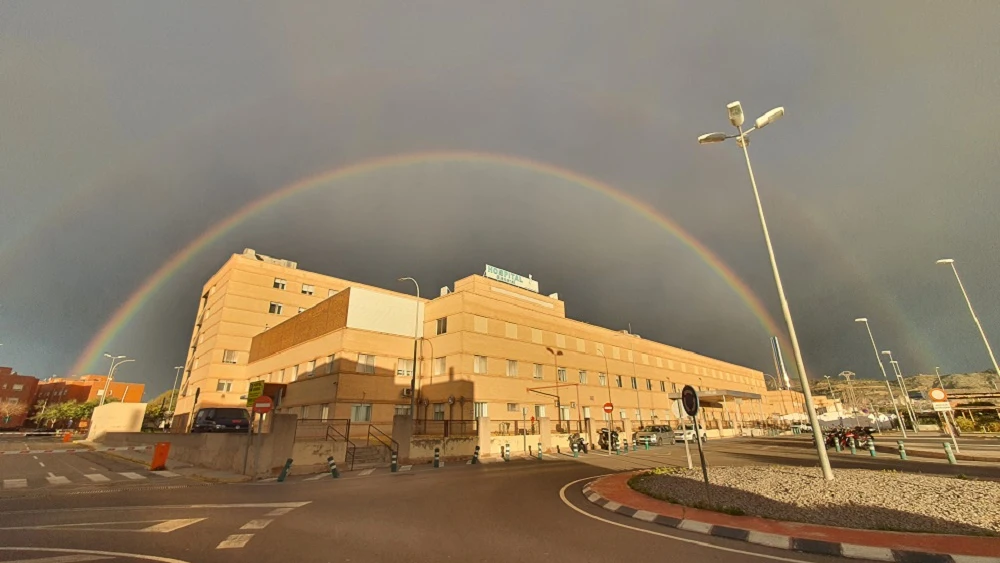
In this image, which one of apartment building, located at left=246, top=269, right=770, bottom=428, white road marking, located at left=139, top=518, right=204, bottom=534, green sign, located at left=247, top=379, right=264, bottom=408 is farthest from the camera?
apartment building, located at left=246, top=269, right=770, bottom=428

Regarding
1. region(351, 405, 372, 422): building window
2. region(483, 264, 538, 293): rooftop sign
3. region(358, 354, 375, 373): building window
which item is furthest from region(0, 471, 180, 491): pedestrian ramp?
region(483, 264, 538, 293): rooftop sign

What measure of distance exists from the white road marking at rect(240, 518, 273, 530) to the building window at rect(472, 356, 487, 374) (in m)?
29.5

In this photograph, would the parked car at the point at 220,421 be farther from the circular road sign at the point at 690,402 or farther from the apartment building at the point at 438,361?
the circular road sign at the point at 690,402

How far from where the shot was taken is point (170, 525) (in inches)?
307

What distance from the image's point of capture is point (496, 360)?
39750mm

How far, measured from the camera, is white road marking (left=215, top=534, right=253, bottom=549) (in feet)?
21.0

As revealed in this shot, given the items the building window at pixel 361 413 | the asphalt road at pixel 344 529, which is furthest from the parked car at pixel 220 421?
the asphalt road at pixel 344 529

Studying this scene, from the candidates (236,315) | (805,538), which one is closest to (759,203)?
(805,538)

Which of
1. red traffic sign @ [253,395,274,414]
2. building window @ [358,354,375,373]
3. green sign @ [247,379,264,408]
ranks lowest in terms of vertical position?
red traffic sign @ [253,395,274,414]

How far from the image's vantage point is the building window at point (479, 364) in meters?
37.8

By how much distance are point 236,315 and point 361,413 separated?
28.5 m

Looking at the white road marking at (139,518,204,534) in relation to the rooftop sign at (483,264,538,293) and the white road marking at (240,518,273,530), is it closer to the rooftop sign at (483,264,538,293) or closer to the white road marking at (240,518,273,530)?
the white road marking at (240,518,273,530)

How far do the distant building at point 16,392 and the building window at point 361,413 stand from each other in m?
103

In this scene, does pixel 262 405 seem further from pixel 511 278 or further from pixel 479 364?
pixel 511 278
